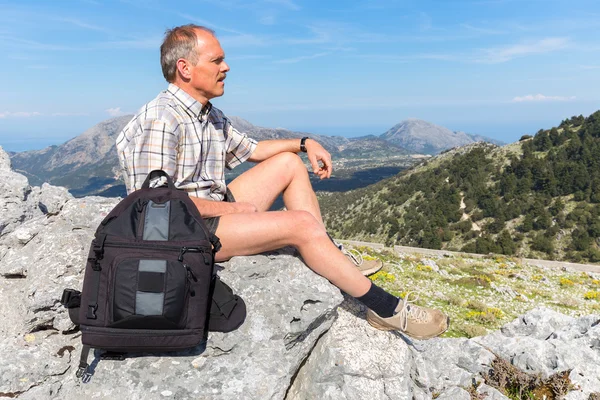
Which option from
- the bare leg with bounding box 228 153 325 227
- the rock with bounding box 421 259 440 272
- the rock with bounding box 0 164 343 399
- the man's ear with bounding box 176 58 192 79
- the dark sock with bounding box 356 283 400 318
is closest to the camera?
the rock with bounding box 0 164 343 399

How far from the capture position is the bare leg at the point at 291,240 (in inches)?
162

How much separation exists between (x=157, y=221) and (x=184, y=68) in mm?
1898

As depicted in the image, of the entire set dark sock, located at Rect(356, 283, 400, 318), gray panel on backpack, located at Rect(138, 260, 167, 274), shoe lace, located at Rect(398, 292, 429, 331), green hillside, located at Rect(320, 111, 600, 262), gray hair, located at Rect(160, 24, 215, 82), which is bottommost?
green hillside, located at Rect(320, 111, 600, 262)

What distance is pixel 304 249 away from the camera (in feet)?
14.2

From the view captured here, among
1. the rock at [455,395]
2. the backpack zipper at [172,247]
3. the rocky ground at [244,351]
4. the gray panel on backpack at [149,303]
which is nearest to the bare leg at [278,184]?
the rocky ground at [244,351]

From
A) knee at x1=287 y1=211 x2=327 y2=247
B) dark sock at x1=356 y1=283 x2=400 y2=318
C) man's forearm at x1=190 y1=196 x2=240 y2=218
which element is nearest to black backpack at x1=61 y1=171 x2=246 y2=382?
man's forearm at x1=190 y1=196 x2=240 y2=218

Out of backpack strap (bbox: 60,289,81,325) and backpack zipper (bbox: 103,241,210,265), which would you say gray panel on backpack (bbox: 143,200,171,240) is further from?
backpack strap (bbox: 60,289,81,325)

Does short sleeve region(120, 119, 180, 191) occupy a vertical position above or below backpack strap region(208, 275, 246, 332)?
above

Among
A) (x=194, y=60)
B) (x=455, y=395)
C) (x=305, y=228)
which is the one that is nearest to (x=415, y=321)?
(x=305, y=228)

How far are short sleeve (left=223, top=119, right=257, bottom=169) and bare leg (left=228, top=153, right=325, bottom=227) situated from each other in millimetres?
404

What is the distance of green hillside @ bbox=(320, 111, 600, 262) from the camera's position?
58844 mm

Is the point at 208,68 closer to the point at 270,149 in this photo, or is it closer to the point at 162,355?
the point at 270,149

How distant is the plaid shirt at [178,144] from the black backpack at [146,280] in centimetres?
50

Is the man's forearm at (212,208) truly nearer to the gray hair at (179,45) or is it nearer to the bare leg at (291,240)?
the bare leg at (291,240)
